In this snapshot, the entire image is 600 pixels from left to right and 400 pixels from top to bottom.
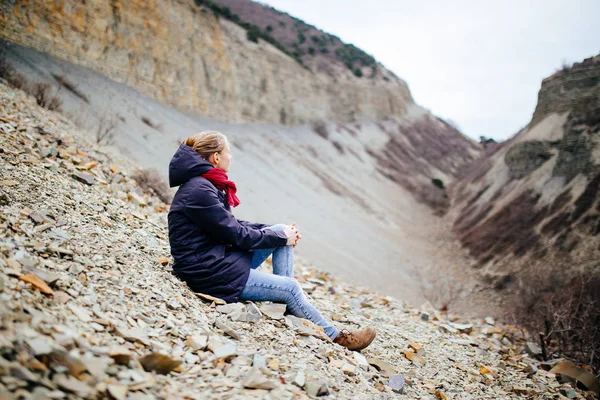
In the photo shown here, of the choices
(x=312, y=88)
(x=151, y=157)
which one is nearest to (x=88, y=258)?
(x=151, y=157)

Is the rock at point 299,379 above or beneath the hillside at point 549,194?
beneath

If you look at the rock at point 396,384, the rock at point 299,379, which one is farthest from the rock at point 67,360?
the rock at point 396,384

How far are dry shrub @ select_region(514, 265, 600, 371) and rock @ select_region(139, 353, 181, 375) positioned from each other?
666cm

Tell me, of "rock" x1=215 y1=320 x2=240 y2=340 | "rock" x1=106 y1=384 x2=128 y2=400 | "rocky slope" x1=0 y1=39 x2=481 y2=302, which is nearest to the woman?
"rock" x1=215 y1=320 x2=240 y2=340

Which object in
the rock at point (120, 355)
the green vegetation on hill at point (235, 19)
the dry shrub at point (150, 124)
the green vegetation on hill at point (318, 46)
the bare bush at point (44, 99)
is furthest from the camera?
the green vegetation on hill at point (318, 46)

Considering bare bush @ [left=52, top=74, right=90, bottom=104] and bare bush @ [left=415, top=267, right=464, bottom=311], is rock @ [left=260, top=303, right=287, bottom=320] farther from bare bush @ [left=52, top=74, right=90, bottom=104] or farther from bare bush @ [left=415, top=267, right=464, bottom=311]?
bare bush @ [left=52, top=74, right=90, bottom=104]

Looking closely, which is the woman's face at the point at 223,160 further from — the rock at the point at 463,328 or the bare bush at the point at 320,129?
the bare bush at the point at 320,129

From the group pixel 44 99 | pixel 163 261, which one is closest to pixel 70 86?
pixel 44 99

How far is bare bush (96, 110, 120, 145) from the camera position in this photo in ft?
31.1

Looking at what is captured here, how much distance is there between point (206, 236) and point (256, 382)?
1.39m

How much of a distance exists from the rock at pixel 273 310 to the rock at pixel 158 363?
124 centimetres

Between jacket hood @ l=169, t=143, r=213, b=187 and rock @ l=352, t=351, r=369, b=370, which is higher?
jacket hood @ l=169, t=143, r=213, b=187

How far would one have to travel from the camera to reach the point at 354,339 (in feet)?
11.5

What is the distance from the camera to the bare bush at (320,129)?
98.9 feet
